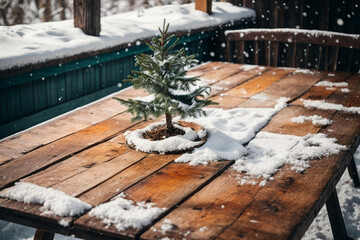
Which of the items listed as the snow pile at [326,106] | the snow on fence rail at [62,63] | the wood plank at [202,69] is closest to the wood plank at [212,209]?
the snow pile at [326,106]

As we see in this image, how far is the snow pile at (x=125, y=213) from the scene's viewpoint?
60.9 inches

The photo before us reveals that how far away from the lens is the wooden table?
1.55 m

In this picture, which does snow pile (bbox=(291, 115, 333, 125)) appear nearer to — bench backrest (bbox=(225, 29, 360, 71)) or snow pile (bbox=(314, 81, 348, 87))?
snow pile (bbox=(314, 81, 348, 87))

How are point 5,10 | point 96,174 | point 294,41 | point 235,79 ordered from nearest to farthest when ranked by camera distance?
point 96,174
point 235,79
point 294,41
point 5,10

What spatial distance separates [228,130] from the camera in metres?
2.59

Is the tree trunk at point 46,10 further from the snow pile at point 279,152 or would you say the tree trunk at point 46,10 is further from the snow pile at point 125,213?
the snow pile at point 125,213

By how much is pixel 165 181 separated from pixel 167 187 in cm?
6

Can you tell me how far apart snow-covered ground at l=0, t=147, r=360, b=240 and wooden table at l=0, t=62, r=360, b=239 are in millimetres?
397

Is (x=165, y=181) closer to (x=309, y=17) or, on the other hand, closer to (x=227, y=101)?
(x=227, y=101)

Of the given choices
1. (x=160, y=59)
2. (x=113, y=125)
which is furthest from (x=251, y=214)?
(x=113, y=125)

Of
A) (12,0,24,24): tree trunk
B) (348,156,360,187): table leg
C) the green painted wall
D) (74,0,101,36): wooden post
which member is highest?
(74,0,101,36): wooden post

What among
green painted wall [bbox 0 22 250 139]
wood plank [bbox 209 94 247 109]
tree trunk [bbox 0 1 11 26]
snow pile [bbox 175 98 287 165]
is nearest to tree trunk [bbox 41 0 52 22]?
tree trunk [bbox 0 1 11 26]

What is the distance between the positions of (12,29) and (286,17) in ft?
13.5

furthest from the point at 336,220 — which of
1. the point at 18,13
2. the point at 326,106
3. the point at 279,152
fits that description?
the point at 18,13
